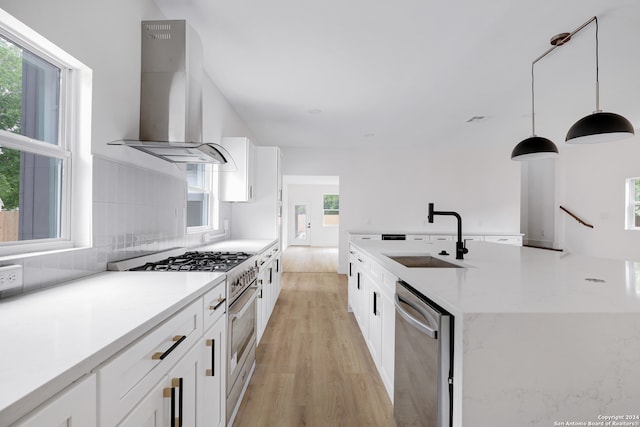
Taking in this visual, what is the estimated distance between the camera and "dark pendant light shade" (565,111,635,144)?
6.31 ft

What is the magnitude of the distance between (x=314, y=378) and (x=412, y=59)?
294 centimetres

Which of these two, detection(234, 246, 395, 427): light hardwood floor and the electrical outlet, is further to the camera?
detection(234, 246, 395, 427): light hardwood floor

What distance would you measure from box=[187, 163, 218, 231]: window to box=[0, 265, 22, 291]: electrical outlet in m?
1.75

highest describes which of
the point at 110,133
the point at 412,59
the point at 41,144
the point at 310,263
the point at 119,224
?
the point at 412,59

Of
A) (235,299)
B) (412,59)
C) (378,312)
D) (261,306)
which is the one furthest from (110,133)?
(412,59)

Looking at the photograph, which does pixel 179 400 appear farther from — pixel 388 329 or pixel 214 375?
pixel 388 329

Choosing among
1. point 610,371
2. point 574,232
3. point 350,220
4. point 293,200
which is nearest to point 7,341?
point 610,371

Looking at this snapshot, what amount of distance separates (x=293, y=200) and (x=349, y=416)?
32.1 ft

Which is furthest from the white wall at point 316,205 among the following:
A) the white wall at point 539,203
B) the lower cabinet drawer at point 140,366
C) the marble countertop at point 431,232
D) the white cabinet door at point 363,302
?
the lower cabinet drawer at point 140,366

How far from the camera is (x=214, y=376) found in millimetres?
1384

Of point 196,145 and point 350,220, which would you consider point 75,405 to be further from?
point 350,220

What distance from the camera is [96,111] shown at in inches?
58.8

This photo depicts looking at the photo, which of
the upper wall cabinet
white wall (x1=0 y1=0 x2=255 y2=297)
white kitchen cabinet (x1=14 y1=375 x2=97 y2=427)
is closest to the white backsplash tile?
white wall (x1=0 y1=0 x2=255 y2=297)

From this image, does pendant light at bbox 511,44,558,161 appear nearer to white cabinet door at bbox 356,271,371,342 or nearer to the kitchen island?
white cabinet door at bbox 356,271,371,342
